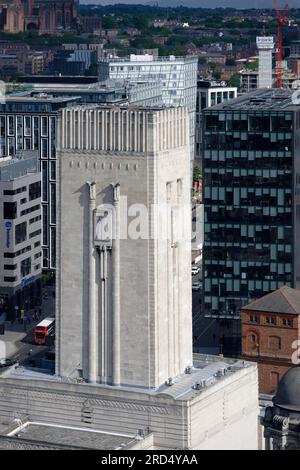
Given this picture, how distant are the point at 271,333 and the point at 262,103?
1353 cm

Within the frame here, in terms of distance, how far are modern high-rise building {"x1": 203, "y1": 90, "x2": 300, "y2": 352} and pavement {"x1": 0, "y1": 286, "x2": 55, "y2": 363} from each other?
8.96m

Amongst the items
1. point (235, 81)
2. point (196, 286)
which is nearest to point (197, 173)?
point (196, 286)

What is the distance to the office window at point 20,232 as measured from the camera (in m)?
89.2

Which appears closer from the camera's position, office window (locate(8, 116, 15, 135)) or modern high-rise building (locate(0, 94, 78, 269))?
modern high-rise building (locate(0, 94, 78, 269))

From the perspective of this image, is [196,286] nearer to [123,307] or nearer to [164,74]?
[123,307]

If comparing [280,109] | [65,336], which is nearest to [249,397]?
[65,336]

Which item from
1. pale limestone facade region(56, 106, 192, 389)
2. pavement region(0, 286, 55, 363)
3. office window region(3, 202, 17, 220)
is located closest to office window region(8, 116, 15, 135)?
pavement region(0, 286, 55, 363)

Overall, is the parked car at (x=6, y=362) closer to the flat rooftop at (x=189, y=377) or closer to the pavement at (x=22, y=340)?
the pavement at (x=22, y=340)

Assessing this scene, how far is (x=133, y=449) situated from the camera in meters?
47.5

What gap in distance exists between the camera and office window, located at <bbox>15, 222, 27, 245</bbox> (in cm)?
8919

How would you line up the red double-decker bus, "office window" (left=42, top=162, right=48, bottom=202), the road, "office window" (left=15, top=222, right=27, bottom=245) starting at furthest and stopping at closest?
"office window" (left=42, top=162, right=48, bottom=202), "office window" (left=15, top=222, right=27, bottom=245), the red double-decker bus, the road

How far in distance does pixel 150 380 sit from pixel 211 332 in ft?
103

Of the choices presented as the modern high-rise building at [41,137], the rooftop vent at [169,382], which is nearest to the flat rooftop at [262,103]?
the modern high-rise building at [41,137]

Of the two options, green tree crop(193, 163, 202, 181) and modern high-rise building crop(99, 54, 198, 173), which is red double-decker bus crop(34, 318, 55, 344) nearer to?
green tree crop(193, 163, 202, 181)
